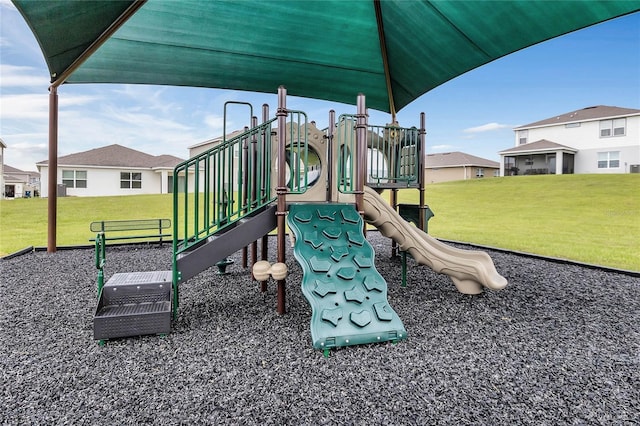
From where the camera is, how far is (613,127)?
19375 mm

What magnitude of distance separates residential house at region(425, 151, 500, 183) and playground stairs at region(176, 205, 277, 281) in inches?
1011

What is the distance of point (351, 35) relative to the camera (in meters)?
5.89

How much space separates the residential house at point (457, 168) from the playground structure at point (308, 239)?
80.5 feet

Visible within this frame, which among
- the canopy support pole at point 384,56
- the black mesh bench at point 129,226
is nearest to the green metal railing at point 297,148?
the canopy support pole at point 384,56

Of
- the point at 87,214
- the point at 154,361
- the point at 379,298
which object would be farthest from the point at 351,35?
the point at 87,214

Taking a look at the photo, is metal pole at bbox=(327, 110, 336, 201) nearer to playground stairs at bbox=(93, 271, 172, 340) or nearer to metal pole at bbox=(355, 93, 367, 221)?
metal pole at bbox=(355, 93, 367, 221)

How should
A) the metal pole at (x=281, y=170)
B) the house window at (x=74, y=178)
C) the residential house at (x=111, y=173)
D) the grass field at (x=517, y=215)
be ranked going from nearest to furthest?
the metal pole at (x=281, y=170)
the grass field at (x=517, y=215)
the house window at (x=74, y=178)
the residential house at (x=111, y=173)

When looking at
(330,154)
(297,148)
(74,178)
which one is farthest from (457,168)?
(297,148)

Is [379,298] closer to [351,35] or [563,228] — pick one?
[351,35]

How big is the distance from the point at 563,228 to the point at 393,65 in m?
8.43

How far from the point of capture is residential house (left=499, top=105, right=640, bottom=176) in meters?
18.9

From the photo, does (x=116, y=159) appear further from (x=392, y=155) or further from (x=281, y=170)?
(x=281, y=170)

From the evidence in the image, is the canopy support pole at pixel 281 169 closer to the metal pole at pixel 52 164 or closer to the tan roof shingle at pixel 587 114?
the metal pole at pixel 52 164

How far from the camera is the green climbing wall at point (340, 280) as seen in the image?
301cm
